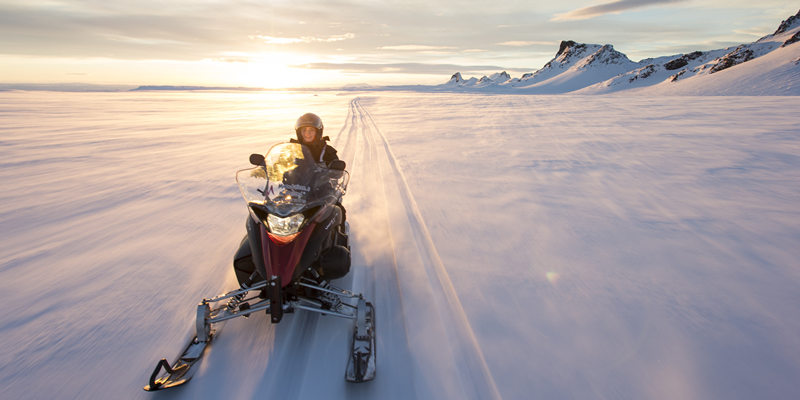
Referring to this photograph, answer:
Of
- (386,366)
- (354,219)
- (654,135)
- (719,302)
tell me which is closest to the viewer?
(386,366)

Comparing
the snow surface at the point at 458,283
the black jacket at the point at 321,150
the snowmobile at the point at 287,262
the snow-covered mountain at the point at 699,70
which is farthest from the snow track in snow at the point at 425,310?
the snow-covered mountain at the point at 699,70

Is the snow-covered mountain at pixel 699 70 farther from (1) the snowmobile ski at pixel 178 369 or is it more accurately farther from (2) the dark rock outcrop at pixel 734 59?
(1) the snowmobile ski at pixel 178 369

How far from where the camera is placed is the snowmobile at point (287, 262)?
258cm

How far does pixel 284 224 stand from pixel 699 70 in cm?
11191

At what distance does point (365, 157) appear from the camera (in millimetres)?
9914

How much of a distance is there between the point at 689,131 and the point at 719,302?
38.4 feet

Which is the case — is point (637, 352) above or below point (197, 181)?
below

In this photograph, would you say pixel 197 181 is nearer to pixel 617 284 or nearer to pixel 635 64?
pixel 617 284

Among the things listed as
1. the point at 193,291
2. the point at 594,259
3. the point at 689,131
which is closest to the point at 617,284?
the point at 594,259

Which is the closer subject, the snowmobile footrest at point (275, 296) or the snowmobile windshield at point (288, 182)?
the snowmobile footrest at point (275, 296)

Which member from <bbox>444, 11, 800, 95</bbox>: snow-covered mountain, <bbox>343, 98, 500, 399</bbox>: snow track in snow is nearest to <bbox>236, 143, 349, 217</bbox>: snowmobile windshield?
<bbox>343, 98, 500, 399</bbox>: snow track in snow

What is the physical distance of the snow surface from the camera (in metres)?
2.55

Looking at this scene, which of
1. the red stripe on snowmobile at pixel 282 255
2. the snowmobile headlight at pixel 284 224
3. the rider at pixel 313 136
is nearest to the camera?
the red stripe on snowmobile at pixel 282 255

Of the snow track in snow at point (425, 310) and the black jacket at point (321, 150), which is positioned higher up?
the black jacket at point (321, 150)
